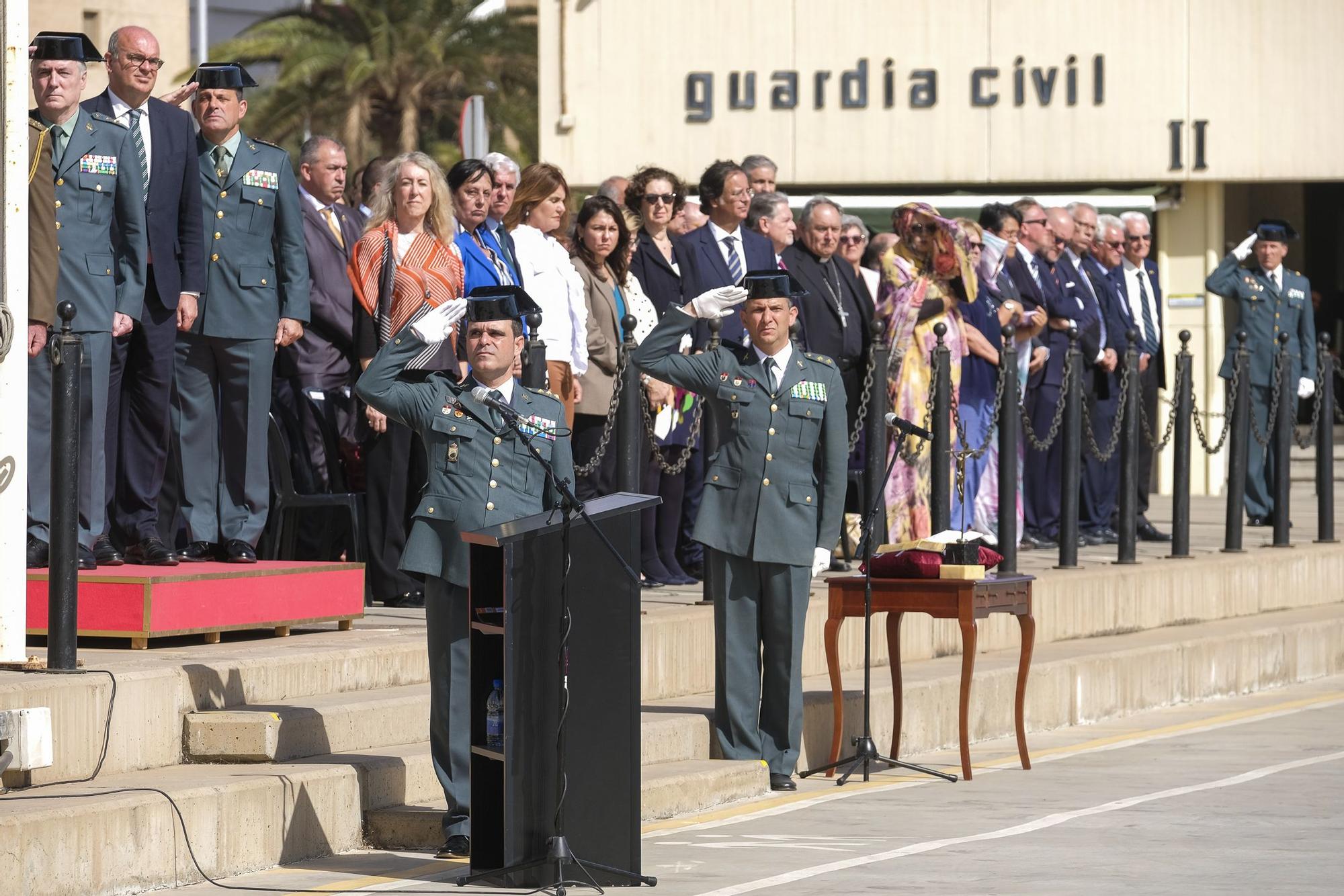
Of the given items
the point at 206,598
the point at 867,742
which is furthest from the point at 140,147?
the point at 867,742

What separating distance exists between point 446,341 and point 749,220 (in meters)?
3.35

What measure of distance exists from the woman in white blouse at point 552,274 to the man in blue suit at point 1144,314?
234 inches

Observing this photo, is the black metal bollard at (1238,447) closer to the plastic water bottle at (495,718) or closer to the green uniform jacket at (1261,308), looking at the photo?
the green uniform jacket at (1261,308)

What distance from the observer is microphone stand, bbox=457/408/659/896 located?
7773 mm

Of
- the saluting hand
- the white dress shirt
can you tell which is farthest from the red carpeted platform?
the white dress shirt

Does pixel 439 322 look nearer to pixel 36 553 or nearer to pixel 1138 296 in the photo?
pixel 36 553

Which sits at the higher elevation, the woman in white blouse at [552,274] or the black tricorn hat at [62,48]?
the black tricorn hat at [62,48]

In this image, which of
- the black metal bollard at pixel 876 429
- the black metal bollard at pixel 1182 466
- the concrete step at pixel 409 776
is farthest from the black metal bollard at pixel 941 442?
the black metal bollard at pixel 1182 466

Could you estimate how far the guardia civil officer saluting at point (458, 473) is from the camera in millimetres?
8211

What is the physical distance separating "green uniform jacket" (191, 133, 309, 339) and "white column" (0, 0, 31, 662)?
176 cm

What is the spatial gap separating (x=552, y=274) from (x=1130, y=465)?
15.9 feet

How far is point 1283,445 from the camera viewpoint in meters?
17.2

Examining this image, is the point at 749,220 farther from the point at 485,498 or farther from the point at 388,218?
the point at 485,498

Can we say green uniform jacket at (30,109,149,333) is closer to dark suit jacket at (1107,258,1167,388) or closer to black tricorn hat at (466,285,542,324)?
black tricorn hat at (466,285,542,324)
